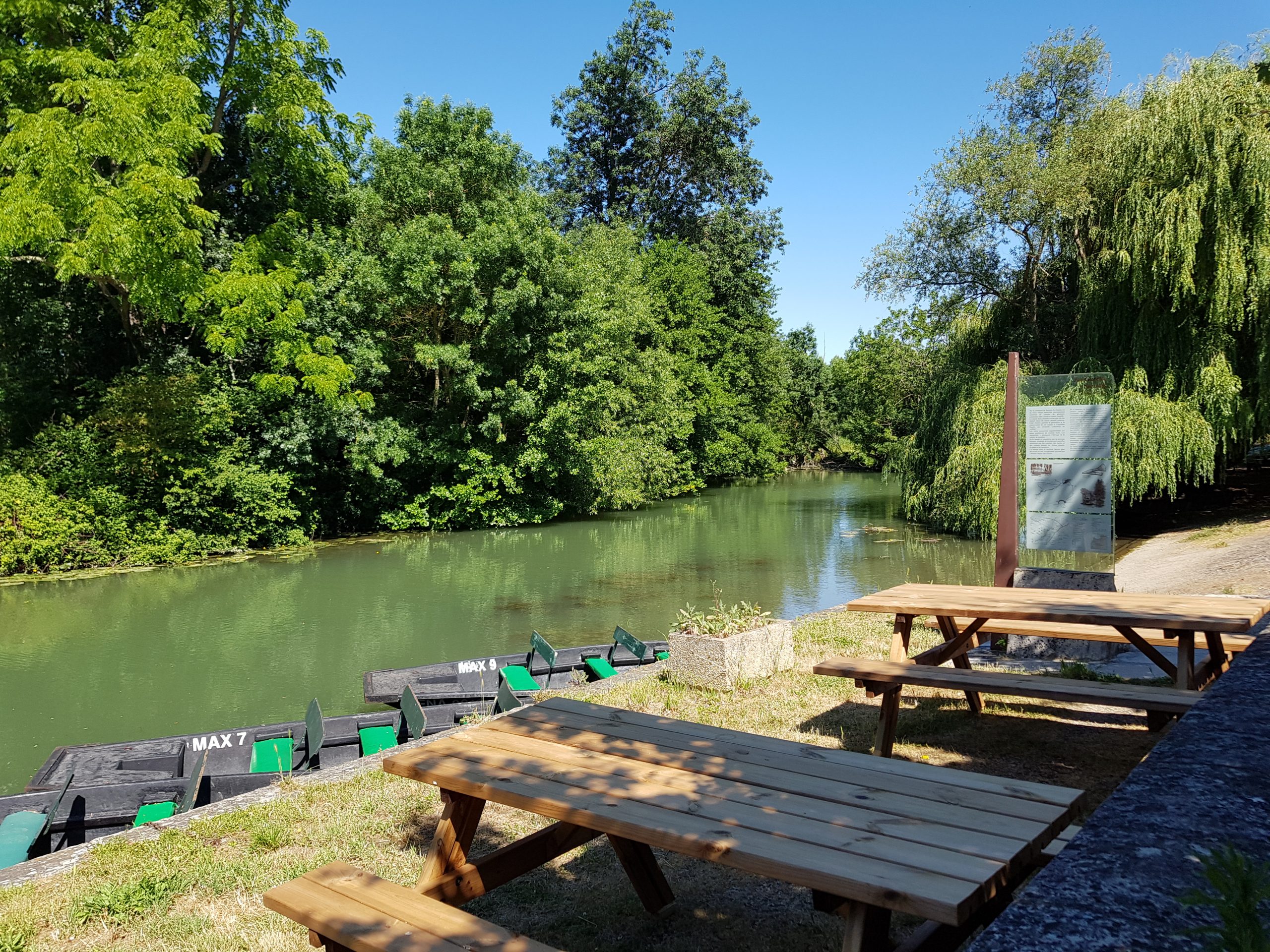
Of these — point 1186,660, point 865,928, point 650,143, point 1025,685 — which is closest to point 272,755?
point 1025,685

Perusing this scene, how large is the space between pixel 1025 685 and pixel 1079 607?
0.58m

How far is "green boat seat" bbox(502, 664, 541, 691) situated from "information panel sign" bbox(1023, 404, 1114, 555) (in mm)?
4734

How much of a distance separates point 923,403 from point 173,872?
63.8ft

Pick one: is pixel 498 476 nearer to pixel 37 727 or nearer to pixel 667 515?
pixel 667 515

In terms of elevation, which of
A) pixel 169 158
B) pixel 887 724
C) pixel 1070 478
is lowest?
pixel 887 724

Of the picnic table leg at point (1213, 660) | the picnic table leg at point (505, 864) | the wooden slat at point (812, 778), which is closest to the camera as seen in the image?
the wooden slat at point (812, 778)

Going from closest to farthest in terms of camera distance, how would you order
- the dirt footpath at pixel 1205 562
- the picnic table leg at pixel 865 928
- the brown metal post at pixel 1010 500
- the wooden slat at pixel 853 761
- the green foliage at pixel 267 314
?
1. the picnic table leg at pixel 865 928
2. the wooden slat at pixel 853 761
3. the brown metal post at pixel 1010 500
4. the dirt footpath at pixel 1205 562
5. the green foliage at pixel 267 314

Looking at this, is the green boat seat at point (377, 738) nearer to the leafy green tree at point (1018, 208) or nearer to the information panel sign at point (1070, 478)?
the information panel sign at point (1070, 478)

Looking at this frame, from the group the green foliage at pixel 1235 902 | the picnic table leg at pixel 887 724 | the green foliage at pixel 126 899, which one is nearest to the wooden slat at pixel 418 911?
the green foliage at pixel 126 899

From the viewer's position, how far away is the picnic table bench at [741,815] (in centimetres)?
168

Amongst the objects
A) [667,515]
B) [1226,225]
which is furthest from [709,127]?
[1226,225]

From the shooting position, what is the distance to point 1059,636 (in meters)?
4.97

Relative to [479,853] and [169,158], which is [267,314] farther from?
[479,853]

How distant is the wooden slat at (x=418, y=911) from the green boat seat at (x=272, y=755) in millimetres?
4124
